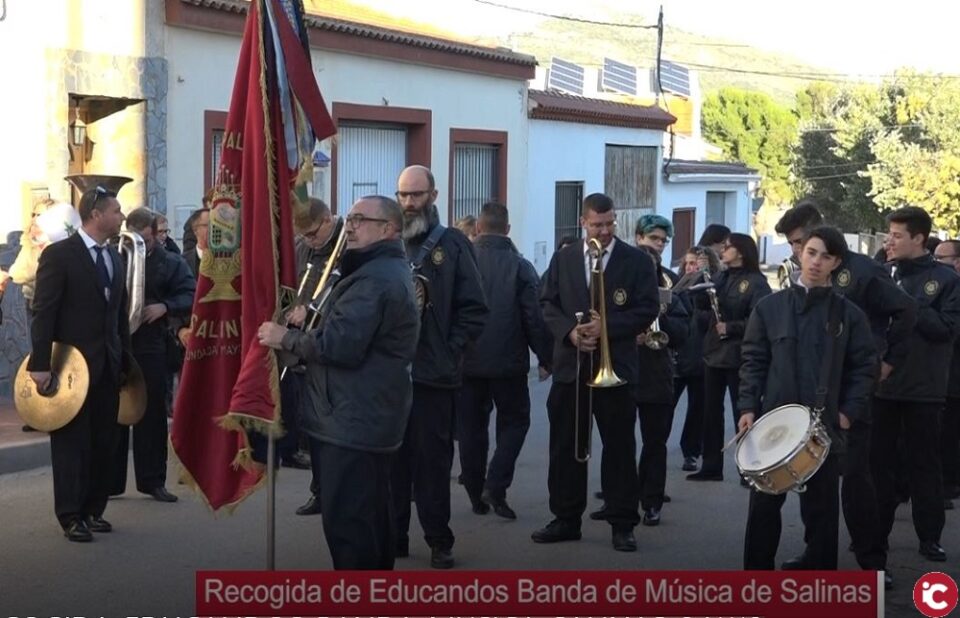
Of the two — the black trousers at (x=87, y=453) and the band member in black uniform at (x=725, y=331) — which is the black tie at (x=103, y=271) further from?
the band member in black uniform at (x=725, y=331)

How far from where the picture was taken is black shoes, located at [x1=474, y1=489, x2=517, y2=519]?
980 centimetres

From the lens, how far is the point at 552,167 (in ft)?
85.3

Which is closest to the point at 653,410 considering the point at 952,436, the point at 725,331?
the point at 725,331

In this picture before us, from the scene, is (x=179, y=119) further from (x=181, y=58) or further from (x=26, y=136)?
(x=26, y=136)

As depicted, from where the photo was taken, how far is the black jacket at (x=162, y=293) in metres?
9.86

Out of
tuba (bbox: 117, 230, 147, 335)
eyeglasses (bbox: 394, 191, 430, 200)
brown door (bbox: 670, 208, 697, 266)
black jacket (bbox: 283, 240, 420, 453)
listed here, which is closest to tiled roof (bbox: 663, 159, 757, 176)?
brown door (bbox: 670, 208, 697, 266)

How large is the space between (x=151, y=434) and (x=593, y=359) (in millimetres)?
3042

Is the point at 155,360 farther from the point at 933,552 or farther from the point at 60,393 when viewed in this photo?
the point at 933,552

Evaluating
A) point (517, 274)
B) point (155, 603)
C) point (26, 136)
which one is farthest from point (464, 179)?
point (155, 603)

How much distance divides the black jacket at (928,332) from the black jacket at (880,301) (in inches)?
13.3

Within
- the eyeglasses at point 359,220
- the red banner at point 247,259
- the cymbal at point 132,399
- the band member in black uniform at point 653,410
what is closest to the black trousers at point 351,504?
the red banner at point 247,259

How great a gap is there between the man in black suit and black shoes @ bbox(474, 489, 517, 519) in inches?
95.3

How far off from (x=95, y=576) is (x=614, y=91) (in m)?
38.6
